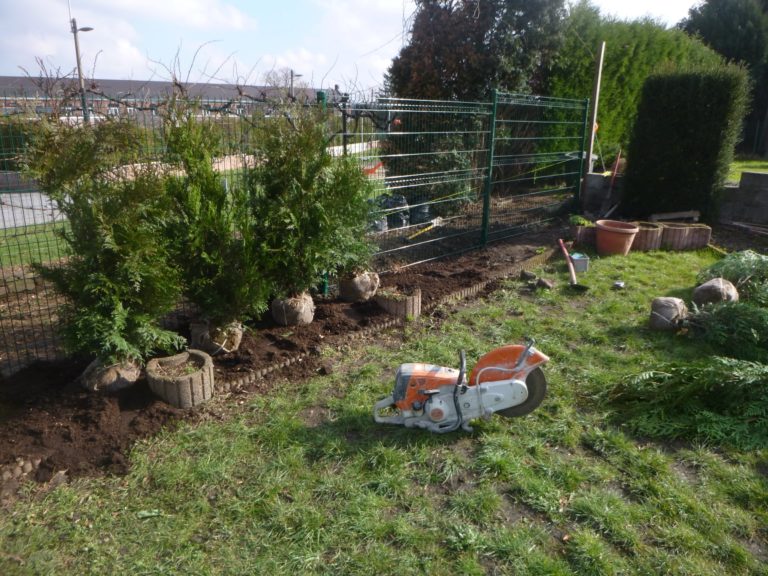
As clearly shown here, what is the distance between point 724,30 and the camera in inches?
762

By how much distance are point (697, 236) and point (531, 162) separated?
259 cm

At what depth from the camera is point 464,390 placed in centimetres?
329

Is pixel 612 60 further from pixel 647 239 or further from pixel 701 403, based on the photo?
pixel 701 403

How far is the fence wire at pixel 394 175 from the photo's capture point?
4.19 meters

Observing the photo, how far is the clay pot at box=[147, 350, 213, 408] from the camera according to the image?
11.8ft

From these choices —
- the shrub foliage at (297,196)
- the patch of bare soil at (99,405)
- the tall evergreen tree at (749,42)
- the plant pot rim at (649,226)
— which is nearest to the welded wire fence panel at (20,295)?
the patch of bare soil at (99,405)

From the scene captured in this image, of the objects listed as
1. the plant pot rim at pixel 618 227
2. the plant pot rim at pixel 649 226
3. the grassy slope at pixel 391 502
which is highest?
the plant pot rim at pixel 618 227

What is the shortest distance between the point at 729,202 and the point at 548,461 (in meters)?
8.22

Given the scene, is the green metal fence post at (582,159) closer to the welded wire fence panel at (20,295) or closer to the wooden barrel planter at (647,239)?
the wooden barrel planter at (647,239)

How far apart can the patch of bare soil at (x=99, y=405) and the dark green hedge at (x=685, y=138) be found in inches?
241

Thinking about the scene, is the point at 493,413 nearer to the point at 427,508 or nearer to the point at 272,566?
the point at 427,508

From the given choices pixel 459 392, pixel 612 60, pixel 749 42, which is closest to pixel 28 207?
pixel 459 392

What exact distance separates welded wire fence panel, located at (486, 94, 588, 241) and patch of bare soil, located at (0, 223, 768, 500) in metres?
3.71

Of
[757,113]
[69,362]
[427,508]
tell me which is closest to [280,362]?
[69,362]
